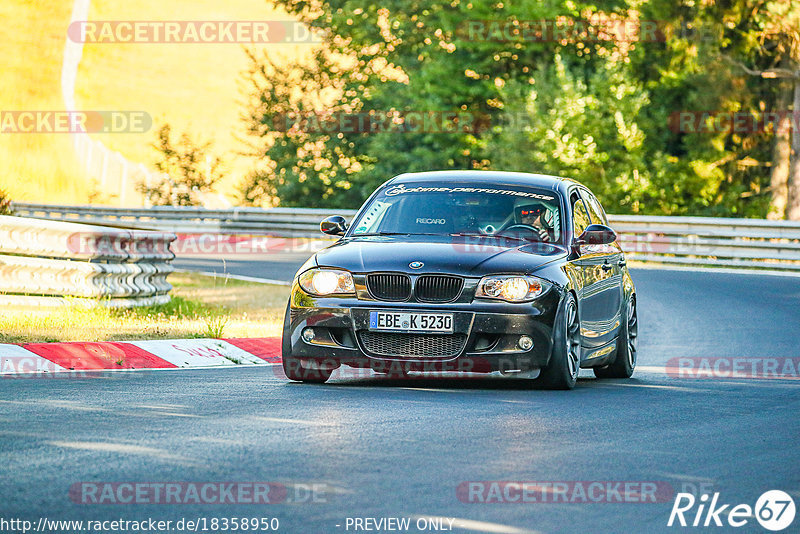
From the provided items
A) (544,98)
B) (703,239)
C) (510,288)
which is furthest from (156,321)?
(544,98)

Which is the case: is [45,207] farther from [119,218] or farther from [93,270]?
[93,270]

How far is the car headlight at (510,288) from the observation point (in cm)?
1030

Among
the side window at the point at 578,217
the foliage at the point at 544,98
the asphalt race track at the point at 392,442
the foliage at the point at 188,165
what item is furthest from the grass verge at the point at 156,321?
the foliage at the point at 188,165

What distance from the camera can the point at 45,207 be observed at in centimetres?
4191

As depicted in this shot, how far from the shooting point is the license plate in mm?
10188

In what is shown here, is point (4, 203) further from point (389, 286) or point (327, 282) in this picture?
point (389, 286)

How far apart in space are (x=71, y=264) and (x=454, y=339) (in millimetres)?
6292

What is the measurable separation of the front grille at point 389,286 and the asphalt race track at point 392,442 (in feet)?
2.26

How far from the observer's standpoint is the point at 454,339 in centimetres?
1024

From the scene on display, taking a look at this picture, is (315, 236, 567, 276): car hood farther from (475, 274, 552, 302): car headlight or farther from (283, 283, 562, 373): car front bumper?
(283, 283, 562, 373): car front bumper

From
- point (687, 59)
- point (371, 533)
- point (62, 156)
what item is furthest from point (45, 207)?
point (371, 533)

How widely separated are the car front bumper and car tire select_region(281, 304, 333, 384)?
1.01 ft

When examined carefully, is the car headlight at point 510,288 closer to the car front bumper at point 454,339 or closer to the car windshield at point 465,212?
the car front bumper at point 454,339

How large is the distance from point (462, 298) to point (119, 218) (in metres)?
32.6
